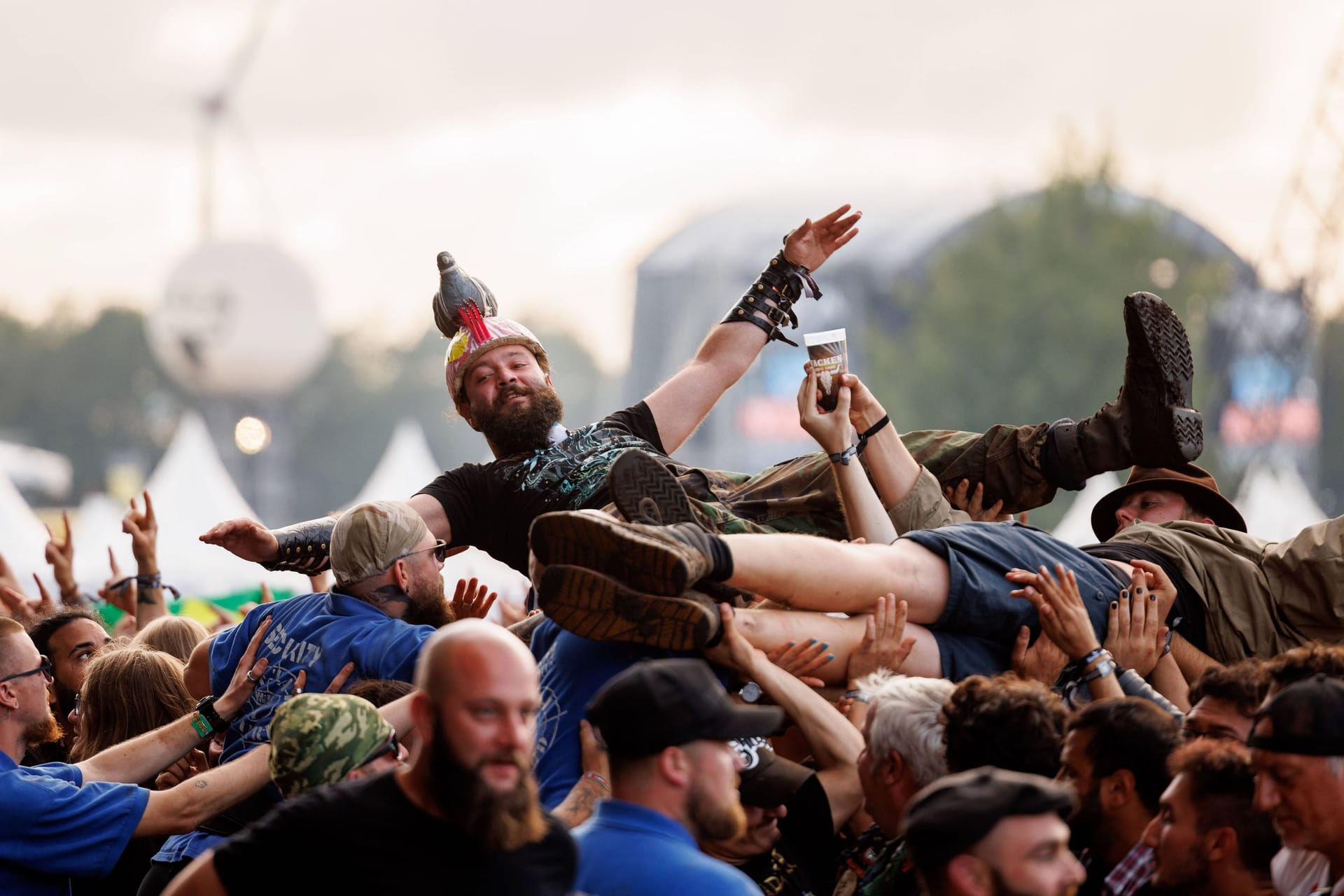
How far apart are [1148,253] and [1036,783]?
43938 millimetres

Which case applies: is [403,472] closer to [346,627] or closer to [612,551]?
[346,627]

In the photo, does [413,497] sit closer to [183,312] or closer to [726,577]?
[726,577]

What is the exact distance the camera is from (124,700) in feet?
17.0

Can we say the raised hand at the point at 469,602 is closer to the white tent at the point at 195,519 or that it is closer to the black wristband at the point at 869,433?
the black wristband at the point at 869,433

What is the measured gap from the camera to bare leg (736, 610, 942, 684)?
4.64m

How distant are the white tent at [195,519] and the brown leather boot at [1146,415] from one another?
287 inches

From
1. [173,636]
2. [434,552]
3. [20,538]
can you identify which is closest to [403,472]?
[20,538]

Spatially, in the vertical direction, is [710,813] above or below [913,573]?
below

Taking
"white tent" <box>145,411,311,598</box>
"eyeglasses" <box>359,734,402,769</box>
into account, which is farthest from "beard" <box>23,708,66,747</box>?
"white tent" <box>145,411,311,598</box>

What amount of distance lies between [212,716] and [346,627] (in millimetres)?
444

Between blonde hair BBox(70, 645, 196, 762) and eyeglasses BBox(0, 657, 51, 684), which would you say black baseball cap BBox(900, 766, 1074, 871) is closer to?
eyeglasses BBox(0, 657, 51, 684)

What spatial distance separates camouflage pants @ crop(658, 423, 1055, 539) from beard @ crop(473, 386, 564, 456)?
62 cm

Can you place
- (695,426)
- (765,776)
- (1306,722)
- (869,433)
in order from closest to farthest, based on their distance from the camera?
(1306,722)
(765,776)
(869,433)
(695,426)

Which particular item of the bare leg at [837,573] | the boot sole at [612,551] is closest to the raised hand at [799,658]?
the bare leg at [837,573]
